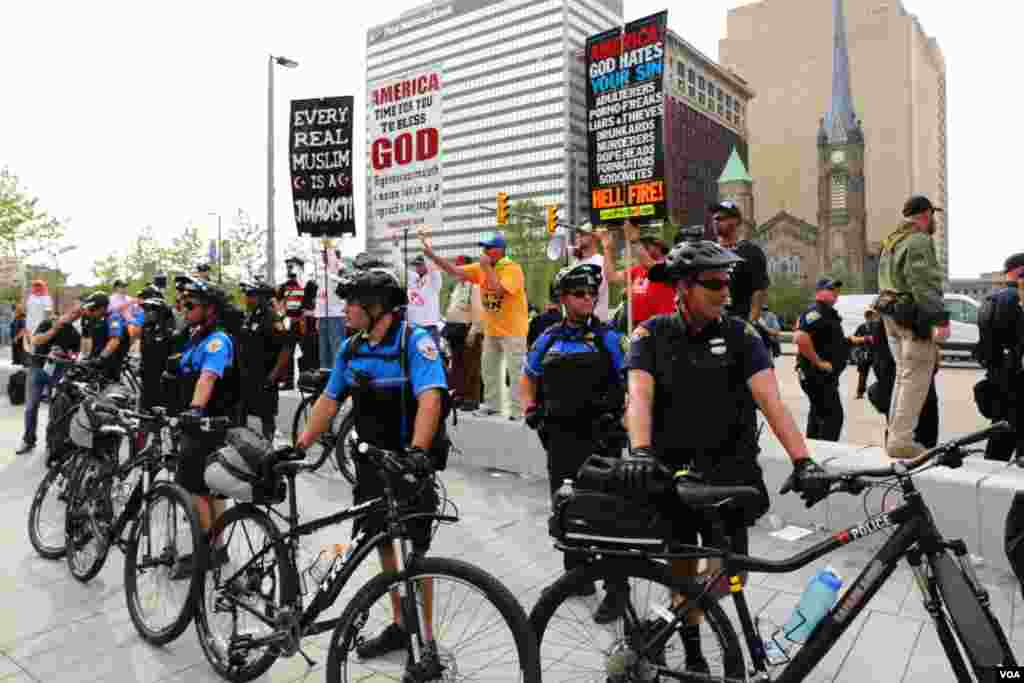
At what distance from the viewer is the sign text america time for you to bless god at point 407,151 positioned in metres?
8.60

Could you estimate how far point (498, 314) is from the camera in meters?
7.98

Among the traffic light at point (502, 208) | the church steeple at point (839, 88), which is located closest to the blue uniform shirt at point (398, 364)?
the traffic light at point (502, 208)

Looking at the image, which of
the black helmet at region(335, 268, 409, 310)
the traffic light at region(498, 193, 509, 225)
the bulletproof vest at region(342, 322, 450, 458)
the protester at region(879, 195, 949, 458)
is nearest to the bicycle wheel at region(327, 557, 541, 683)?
the bulletproof vest at region(342, 322, 450, 458)

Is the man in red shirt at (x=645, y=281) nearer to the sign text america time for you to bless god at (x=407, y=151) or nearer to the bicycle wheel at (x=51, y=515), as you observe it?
the sign text america time for you to bless god at (x=407, y=151)

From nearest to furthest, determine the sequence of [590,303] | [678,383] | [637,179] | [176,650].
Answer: [678,383] < [176,650] < [590,303] < [637,179]

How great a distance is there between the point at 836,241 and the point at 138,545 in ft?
342

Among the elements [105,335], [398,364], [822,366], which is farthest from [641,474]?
[105,335]

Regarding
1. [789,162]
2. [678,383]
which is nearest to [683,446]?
[678,383]

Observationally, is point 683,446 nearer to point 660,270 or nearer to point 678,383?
point 678,383

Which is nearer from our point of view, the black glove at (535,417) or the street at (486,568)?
the street at (486,568)

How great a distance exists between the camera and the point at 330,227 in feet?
32.2

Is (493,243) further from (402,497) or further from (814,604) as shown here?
(814,604)

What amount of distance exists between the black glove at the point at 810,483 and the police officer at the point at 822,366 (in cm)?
518

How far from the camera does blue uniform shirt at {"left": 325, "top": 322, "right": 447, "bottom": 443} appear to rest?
3.51 m
